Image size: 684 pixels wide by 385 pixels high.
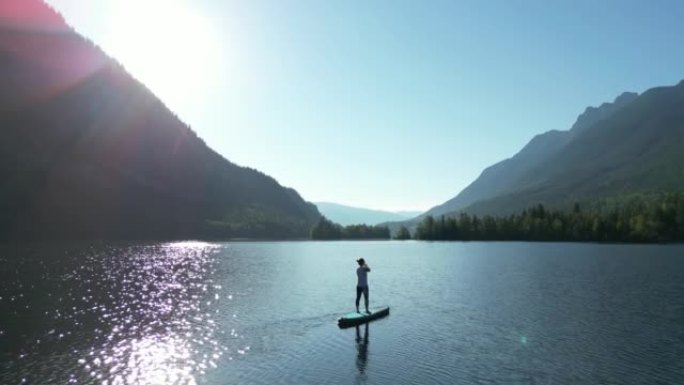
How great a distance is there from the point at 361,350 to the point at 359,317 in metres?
10.3

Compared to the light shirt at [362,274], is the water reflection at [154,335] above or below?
below

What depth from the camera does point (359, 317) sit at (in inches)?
1869

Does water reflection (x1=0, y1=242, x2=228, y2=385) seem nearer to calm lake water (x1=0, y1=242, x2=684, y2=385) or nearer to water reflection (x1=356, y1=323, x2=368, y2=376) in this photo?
calm lake water (x1=0, y1=242, x2=684, y2=385)

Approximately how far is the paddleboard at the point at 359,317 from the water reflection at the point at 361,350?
36.1 inches

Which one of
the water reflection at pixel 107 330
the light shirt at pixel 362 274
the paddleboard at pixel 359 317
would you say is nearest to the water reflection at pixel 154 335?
the water reflection at pixel 107 330

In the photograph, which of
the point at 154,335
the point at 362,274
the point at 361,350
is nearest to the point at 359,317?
→ the point at 362,274

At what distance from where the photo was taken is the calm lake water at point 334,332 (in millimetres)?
31172

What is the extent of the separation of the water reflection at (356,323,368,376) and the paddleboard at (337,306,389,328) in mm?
917

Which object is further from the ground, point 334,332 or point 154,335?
point 334,332

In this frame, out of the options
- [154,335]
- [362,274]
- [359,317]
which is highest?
[362,274]

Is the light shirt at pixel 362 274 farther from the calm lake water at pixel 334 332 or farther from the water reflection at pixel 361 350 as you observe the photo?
the water reflection at pixel 361 350

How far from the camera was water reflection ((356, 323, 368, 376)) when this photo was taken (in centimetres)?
3267

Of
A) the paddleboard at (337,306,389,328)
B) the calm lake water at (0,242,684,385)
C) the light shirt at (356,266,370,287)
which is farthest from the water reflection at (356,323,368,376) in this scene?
the light shirt at (356,266,370,287)

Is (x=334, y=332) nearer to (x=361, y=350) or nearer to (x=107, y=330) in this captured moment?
(x=361, y=350)
